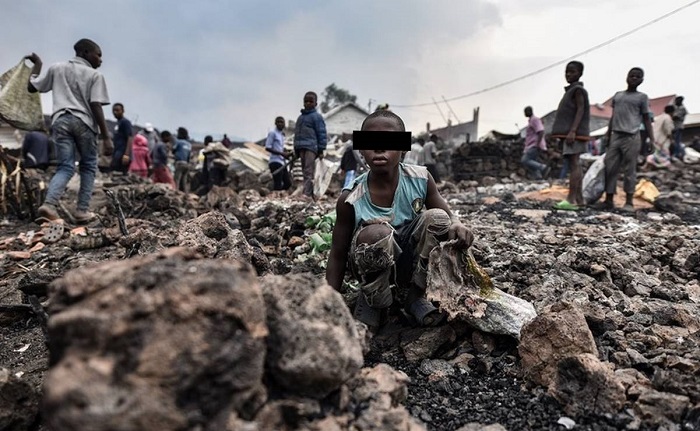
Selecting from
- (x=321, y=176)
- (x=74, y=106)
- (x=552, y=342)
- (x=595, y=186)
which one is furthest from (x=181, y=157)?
(x=552, y=342)

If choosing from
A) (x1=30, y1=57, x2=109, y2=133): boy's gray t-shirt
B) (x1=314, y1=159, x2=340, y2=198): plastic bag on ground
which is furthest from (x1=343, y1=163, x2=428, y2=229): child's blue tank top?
(x1=314, y1=159, x2=340, y2=198): plastic bag on ground

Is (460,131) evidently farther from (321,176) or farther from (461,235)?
(461,235)

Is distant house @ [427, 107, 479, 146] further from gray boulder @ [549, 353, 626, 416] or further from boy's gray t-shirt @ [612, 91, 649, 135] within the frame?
gray boulder @ [549, 353, 626, 416]

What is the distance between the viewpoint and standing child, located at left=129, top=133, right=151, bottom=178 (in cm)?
1003

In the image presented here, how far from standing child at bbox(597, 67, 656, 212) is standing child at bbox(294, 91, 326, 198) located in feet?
13.7

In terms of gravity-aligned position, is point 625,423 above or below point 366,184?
below

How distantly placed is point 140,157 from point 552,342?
1020 cm

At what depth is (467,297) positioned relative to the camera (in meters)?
2.08

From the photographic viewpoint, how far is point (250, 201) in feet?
22.2

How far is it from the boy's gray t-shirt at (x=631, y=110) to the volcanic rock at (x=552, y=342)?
4851mm

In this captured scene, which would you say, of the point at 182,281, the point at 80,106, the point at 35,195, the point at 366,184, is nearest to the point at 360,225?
the point at 366,184

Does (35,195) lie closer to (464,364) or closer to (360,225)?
(360,225)

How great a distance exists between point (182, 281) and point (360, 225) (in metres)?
1.37

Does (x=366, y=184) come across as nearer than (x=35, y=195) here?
Yes
